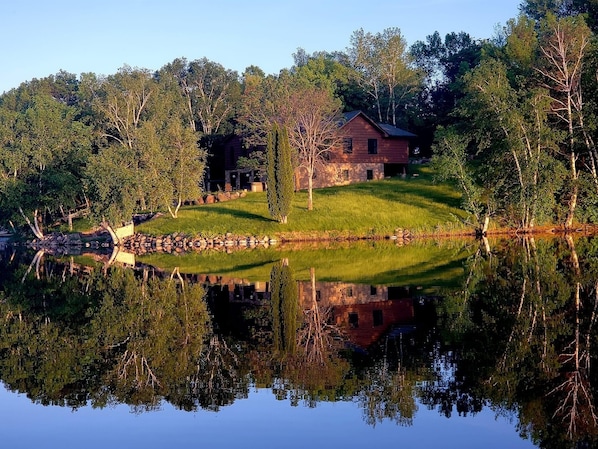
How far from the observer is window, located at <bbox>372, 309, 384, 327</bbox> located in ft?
61.9

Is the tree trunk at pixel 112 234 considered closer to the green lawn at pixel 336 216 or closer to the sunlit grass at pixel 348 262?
the green lawn at pixel 336 216

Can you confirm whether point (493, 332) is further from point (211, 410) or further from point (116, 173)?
point (116, 173)

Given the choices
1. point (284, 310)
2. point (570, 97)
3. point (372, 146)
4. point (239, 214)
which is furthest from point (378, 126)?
point (284, 310)

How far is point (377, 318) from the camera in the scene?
19.6 m

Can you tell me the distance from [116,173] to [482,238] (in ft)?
82.1

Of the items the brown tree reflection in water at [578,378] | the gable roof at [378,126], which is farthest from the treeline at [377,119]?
the brown tree reflection in water at [578,378]

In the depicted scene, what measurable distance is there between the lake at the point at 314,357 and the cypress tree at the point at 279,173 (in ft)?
65.4

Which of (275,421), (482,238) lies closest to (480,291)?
(275,421)

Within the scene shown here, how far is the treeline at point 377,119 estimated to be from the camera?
47312 mm

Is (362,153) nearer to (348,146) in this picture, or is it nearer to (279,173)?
(348,146)

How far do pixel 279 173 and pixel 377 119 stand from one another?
35.2m

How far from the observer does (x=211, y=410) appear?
12102mm

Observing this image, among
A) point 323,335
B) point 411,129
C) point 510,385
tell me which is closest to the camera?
point 510,385

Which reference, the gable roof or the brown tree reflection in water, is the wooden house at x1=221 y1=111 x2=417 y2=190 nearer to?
the gable roof
